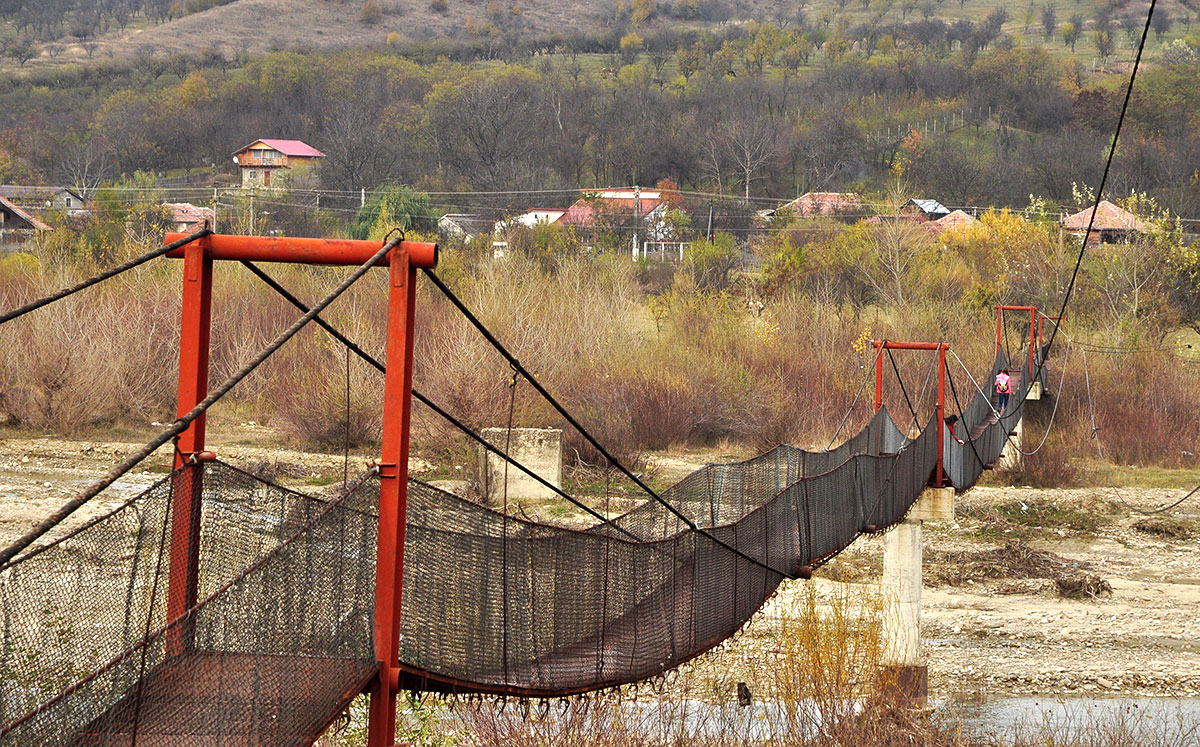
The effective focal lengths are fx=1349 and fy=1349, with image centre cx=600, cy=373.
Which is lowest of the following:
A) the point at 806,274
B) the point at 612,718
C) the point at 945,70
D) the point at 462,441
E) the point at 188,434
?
the point at 612,718

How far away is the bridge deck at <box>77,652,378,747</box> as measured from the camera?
3.37m

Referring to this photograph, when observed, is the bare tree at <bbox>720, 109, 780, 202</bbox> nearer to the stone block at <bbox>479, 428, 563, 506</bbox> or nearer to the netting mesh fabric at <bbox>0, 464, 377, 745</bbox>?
the stone block at <bbox>479, 428, 563, 506</bbox>

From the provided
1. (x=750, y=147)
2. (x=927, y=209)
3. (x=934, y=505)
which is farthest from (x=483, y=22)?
(x=934, y=505)

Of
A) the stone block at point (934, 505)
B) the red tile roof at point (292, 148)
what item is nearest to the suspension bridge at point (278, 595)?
the stone block at point (934, 505)

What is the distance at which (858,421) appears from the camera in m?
26.8

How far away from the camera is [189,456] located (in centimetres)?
405

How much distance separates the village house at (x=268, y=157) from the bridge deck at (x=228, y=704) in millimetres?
65712

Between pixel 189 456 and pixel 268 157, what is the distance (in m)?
69.8

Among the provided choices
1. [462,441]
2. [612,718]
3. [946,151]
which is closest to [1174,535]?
[462,441]

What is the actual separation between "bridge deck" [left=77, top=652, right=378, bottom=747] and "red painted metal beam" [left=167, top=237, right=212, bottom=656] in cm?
10

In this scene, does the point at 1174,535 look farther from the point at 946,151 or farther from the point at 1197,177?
the point at 946,151

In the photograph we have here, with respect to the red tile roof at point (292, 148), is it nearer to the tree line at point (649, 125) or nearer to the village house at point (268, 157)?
the village house at point (268, 157)

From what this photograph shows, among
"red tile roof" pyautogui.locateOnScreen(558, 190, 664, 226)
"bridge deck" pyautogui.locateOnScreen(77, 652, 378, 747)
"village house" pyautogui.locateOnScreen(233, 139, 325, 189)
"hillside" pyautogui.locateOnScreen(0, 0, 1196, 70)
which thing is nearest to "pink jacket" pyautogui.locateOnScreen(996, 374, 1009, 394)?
"bridge deck" pyautogui.locateOnScreen(77, 652, 378, 747)

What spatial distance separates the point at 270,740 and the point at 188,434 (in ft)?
3.46
